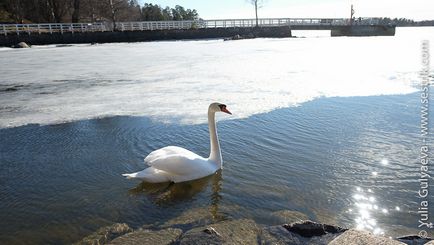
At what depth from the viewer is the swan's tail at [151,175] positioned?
441 cm

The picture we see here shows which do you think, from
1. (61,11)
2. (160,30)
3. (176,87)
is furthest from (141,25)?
(176,87)

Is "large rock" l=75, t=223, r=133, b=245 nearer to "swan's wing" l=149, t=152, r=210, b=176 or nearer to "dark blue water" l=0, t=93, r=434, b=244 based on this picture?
"dark blue water" l=0, t=93, r=434, b=244

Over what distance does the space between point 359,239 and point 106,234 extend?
2215 millimetres

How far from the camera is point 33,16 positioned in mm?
59625

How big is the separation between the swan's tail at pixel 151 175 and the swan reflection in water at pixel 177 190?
11 cm

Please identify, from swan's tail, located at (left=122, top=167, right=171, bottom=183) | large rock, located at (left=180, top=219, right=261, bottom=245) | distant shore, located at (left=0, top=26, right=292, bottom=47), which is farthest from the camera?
distant shore, located at (left=0, top=26, right=292, bottom=47)

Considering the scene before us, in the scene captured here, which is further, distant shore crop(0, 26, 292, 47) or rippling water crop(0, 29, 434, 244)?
distant shore crop(0, 26, 292, 47)

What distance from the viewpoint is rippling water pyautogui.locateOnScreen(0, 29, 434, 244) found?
12.5 ft

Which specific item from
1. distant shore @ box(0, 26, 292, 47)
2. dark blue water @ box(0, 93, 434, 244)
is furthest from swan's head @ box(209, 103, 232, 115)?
distant shore @ box(0, 26, 292, 47)

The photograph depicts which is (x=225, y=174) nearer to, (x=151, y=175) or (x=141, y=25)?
(x=151, y=175)

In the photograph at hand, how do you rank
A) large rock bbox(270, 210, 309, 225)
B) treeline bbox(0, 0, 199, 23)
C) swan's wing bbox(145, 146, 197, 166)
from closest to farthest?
large rock bbox(270, 210, 309, 225) → swan's wing bbox(145, 146, 197, 166) → treeline bbox(0, 0, 199, 23)

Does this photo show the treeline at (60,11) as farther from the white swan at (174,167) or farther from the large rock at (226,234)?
the large rock at (226,234)

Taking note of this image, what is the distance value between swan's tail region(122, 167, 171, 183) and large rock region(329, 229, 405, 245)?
90.1 inches

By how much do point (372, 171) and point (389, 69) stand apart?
36.0 feet
